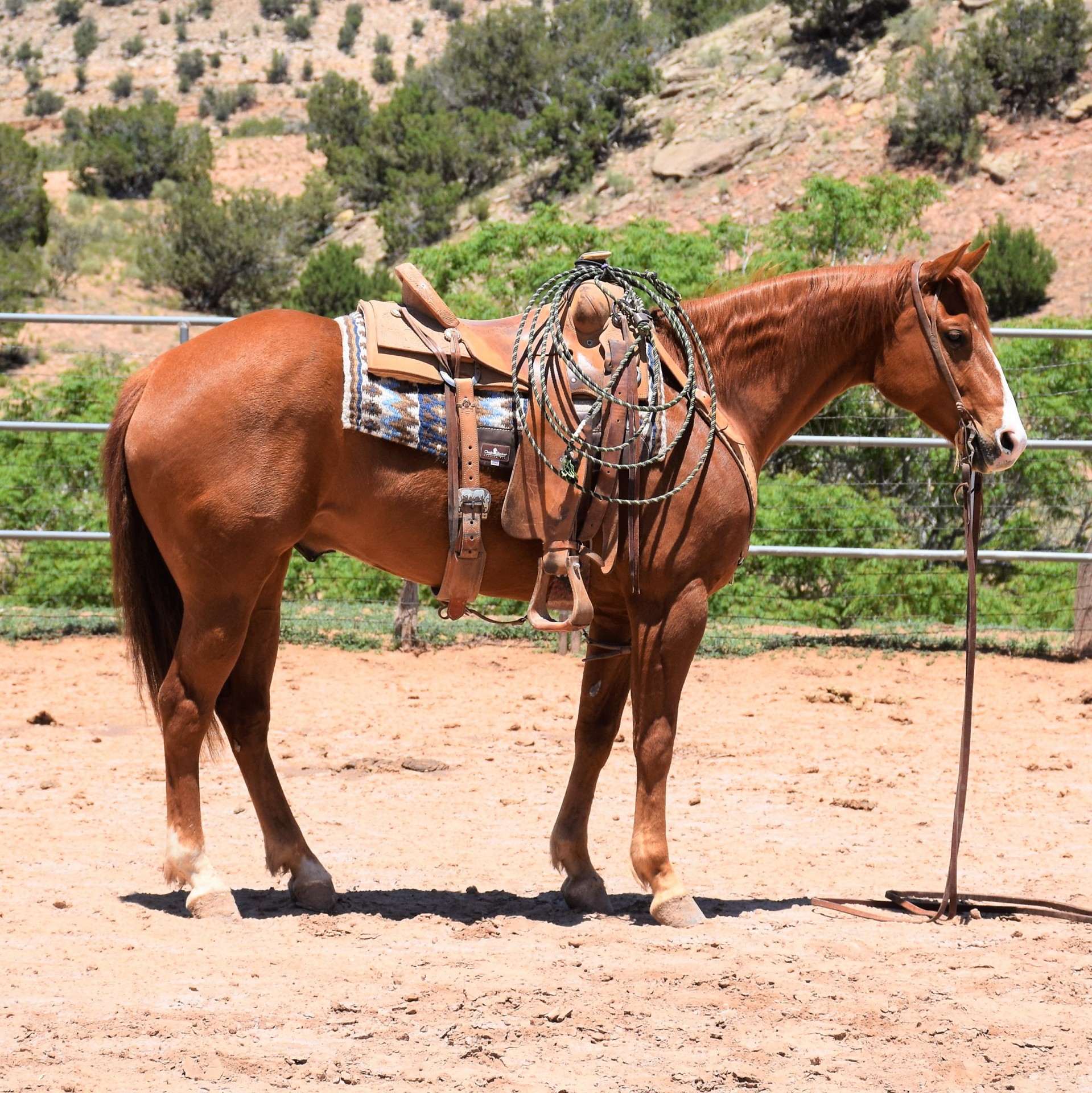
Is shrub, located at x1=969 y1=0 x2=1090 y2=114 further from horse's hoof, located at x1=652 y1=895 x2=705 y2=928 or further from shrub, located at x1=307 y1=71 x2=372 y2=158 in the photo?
horse's hoof, located at x1=652 y1=895 x2=705 y2=928

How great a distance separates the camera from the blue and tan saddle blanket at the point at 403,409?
12.5 ft

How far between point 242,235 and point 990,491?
21.5 m

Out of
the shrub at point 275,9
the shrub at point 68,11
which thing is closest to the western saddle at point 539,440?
the shrub at point 275,9

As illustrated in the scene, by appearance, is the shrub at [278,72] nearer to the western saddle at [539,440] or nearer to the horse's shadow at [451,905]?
the western saddle at [539,440]

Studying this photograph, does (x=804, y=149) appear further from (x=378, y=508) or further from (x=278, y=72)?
(x=278, y=72)

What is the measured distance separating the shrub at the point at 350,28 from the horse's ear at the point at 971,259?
55.5m

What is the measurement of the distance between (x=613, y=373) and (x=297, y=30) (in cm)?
5774

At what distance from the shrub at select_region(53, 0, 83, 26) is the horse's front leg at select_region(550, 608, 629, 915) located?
205ft

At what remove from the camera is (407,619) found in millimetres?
8719

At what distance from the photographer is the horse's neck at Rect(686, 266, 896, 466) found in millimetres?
4184

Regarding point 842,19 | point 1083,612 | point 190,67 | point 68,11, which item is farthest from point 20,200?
point 68,11

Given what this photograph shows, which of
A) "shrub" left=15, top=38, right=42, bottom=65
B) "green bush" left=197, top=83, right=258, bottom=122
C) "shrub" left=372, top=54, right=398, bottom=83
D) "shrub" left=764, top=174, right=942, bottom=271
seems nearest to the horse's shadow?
"shrub" left=764, top=174, right=942, bottom=271

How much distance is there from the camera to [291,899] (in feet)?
13.7

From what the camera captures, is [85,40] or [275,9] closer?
[85,40]
